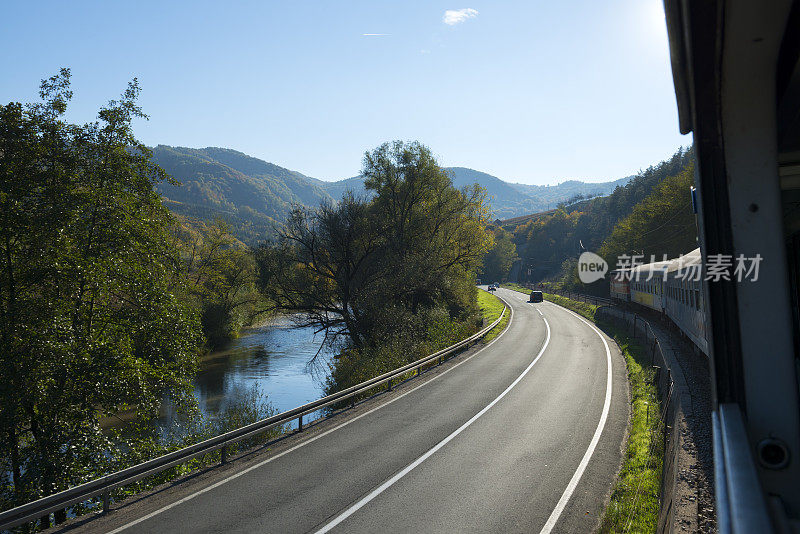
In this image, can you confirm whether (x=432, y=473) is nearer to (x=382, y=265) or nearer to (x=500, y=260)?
(x=382, y=265)

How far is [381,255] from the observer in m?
32.0

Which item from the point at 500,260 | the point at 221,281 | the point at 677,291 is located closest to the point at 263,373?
the point at 221,281

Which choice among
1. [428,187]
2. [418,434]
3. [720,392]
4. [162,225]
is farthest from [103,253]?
[428,187]

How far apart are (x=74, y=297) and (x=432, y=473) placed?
971cm

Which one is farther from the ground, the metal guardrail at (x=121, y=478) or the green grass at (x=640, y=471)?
the metal guardrail at (x=121, y=478)

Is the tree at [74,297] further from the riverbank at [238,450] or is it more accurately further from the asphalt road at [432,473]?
the asphalt road at [432,473]

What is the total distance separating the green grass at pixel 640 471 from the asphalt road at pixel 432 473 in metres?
0.28

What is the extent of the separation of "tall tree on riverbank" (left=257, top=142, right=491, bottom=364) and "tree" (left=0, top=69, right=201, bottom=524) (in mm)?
14635

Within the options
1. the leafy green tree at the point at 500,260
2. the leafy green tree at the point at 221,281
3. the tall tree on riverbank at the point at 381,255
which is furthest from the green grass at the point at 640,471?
the leafy green tree at the point at 500,260

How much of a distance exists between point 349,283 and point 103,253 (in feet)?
61.6

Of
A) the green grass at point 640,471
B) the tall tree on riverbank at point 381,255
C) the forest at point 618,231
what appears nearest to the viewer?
the green grass at point 640,471

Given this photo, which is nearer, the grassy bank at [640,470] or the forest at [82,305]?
the grassy bank at [640,470]

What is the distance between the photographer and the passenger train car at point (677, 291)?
15891mm

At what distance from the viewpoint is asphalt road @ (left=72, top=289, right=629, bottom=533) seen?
7594 mm
